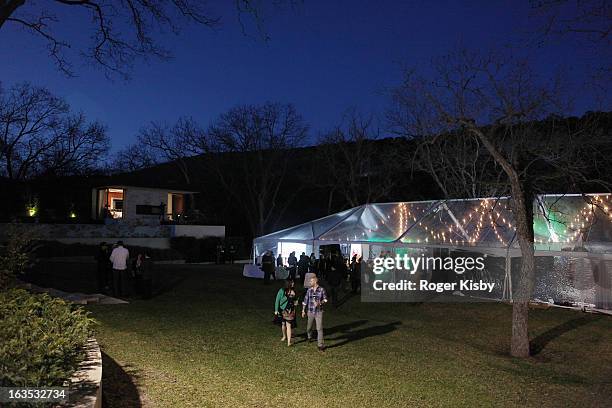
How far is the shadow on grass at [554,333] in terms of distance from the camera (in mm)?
10980

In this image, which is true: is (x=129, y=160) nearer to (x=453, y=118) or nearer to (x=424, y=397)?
(x=453, y=118)

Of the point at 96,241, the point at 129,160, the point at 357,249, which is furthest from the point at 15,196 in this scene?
the point at 357,249

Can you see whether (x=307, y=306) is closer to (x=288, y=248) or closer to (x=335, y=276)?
(x=335, y=276)

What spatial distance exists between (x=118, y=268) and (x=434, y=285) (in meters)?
10.7

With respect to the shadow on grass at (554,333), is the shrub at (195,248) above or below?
above

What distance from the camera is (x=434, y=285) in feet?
62.5

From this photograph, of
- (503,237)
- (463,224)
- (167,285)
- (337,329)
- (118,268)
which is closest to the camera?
(337,329)

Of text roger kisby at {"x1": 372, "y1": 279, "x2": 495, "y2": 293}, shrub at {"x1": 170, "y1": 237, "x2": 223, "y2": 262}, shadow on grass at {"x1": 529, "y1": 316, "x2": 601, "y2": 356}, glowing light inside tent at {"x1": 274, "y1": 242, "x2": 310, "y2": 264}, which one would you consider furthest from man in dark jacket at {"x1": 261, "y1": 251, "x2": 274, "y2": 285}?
shrub at {"x1": 170, "y1": 237, "x2": 223, "y2": 262}

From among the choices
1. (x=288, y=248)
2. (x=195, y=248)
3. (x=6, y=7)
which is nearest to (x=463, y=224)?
(x=288, y=248)

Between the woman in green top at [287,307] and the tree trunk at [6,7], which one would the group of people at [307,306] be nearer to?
the woman in green top at [287,307]

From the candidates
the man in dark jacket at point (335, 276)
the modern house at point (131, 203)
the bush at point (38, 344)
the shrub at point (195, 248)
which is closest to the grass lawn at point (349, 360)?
the man in dark jacket at point (335, 276)

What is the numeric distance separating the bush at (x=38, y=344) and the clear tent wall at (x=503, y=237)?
35.6 feet

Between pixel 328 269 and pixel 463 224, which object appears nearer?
pixel 328 269

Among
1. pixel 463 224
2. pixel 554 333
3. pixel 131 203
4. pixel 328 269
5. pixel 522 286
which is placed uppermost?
pixel 131 203
